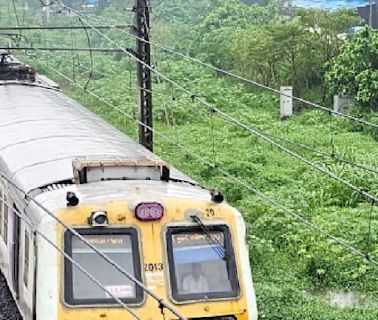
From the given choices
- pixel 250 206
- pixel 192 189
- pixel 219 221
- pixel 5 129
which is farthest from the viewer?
pixel 250 206

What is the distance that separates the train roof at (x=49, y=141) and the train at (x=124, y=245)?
60 millimetres

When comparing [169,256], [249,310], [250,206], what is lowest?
[250,206]

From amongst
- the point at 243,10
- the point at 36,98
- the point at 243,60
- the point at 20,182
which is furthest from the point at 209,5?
the point at 20,182

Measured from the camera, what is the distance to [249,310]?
7.42 metres

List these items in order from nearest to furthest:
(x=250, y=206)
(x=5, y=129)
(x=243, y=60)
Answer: (x=5, y=129), (x=250, y=206), (x=243, y=60)

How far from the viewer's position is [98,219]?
721 cm

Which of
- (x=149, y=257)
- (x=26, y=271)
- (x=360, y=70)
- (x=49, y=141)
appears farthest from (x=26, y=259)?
(x=360, y=70)

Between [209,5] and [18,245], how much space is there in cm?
3865

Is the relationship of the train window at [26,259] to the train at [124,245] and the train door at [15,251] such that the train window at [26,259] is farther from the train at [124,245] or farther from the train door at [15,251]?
the train door at [15,251]

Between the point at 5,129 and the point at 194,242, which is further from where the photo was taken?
the point at 5,129

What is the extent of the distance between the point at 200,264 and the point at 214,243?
0.79 feet

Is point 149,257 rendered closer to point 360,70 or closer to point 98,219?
point 98,219

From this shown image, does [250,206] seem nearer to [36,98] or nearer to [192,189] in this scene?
[36,98]

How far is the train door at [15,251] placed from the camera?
321 inches
